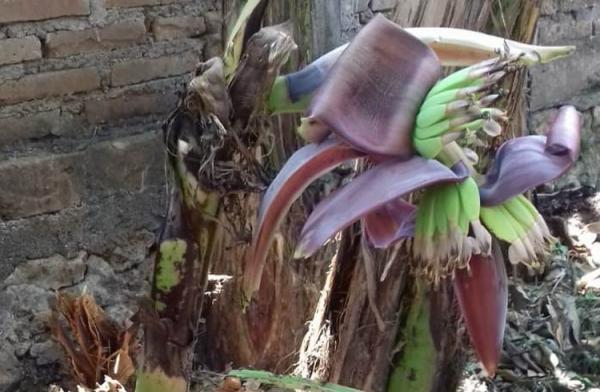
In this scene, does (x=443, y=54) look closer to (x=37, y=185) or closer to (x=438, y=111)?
(x=438, y=111)

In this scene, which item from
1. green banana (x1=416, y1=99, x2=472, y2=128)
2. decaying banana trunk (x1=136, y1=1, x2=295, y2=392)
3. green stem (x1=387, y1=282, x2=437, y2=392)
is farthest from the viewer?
green stem (x1=387, y1=282, x2=437, y2=392)

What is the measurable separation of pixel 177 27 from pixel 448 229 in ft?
4.02

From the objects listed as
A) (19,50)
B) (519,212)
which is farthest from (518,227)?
(19,50)

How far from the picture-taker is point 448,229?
1.93ft

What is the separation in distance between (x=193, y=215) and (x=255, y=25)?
171 millimetres

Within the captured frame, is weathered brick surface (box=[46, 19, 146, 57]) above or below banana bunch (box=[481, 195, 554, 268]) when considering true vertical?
below

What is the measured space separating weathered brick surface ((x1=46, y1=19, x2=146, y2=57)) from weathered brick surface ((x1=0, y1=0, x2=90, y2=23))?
35 mm

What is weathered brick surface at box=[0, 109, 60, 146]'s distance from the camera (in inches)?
61.6

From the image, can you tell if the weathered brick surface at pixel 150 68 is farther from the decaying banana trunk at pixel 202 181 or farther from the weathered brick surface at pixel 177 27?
the decaying banana trunk at pixel 202 181

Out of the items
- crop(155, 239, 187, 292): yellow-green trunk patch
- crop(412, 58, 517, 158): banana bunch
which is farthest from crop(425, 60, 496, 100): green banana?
crop(155, 239, 187, 292): yellow-green trunk patch

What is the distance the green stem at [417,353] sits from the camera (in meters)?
0.85

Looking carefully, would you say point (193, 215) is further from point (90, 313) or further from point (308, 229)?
point (90, 313)

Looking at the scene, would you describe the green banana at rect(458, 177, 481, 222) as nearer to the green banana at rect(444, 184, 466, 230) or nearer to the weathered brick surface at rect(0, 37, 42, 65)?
the green banana at rect(444, 184, 466, 230)

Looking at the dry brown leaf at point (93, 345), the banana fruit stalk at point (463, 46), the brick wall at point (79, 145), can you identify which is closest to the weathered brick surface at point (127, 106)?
the brick wall at point (79, 145)
